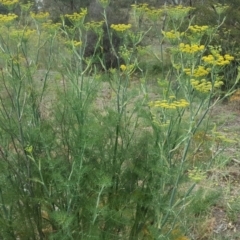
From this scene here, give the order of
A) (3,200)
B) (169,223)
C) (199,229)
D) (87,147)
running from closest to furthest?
1. (87,147)
2. (3,200)
3. (169,223)
4. (199,229)

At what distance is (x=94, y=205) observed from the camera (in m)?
3.21

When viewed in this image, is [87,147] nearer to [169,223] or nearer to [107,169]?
[107,169]

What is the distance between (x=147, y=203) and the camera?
134 inches

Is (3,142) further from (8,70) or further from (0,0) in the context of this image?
(0,0)

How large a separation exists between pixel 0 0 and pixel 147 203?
1.71m

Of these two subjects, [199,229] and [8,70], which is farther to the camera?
[199,229]

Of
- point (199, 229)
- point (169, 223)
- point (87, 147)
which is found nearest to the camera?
point (87, 147)

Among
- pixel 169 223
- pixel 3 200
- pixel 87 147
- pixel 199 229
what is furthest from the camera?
pixel 199 229

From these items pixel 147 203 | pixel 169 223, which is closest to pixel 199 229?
pixel 169 223

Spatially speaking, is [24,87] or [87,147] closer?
[87,147]

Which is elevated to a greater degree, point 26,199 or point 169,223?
point 26,199

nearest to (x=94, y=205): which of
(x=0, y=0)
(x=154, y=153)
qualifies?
(x=154, y=153)

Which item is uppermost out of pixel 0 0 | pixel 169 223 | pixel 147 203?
→ pixel 0 0

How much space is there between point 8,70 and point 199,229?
2.34 metres
